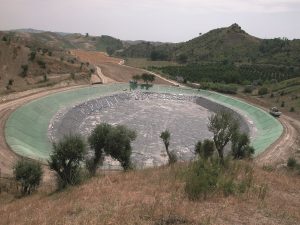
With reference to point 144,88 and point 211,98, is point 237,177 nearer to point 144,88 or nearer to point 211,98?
point 211,98

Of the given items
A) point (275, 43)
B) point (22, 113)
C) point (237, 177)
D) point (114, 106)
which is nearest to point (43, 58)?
point (114, 106)

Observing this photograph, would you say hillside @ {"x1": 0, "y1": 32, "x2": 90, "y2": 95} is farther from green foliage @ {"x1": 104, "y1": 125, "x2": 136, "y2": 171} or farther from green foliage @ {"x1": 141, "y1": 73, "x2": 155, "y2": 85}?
green foliage @ {"x1": 104, "y1": 125, "x2": 136, "y2": 171}

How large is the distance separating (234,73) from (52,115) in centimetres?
6732

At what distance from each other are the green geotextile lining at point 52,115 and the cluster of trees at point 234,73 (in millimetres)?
19023

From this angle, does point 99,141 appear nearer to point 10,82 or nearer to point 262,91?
point 10,82

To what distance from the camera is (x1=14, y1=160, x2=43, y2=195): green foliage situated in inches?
1425

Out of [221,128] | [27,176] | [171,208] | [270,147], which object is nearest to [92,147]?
[27,176]

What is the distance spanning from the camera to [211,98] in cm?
10469

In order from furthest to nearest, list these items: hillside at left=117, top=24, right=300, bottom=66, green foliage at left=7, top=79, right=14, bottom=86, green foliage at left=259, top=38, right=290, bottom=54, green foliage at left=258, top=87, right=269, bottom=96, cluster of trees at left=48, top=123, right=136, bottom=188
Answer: green foliage at left=259, top=38, right=290, bottom=54
hillside at left=117, top=24, right=300, bottom=66
green foliage at left=258, top=87, right=269, bottom=96
green foliage at left=7, top=79, right=14, bottom=86
cluster of trees at left=48, top=123, right=136, bottom=188

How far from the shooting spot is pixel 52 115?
3078 inches

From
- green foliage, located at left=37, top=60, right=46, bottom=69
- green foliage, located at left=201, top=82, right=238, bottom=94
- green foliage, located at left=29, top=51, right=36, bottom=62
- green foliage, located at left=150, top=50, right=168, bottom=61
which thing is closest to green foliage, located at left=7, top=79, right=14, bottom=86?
green foliage, located at left=29, top=51, right=36, bottom=62

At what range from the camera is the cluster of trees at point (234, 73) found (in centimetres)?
12625

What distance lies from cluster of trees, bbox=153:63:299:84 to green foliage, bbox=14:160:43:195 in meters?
92.7

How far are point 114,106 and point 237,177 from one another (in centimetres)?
7525
